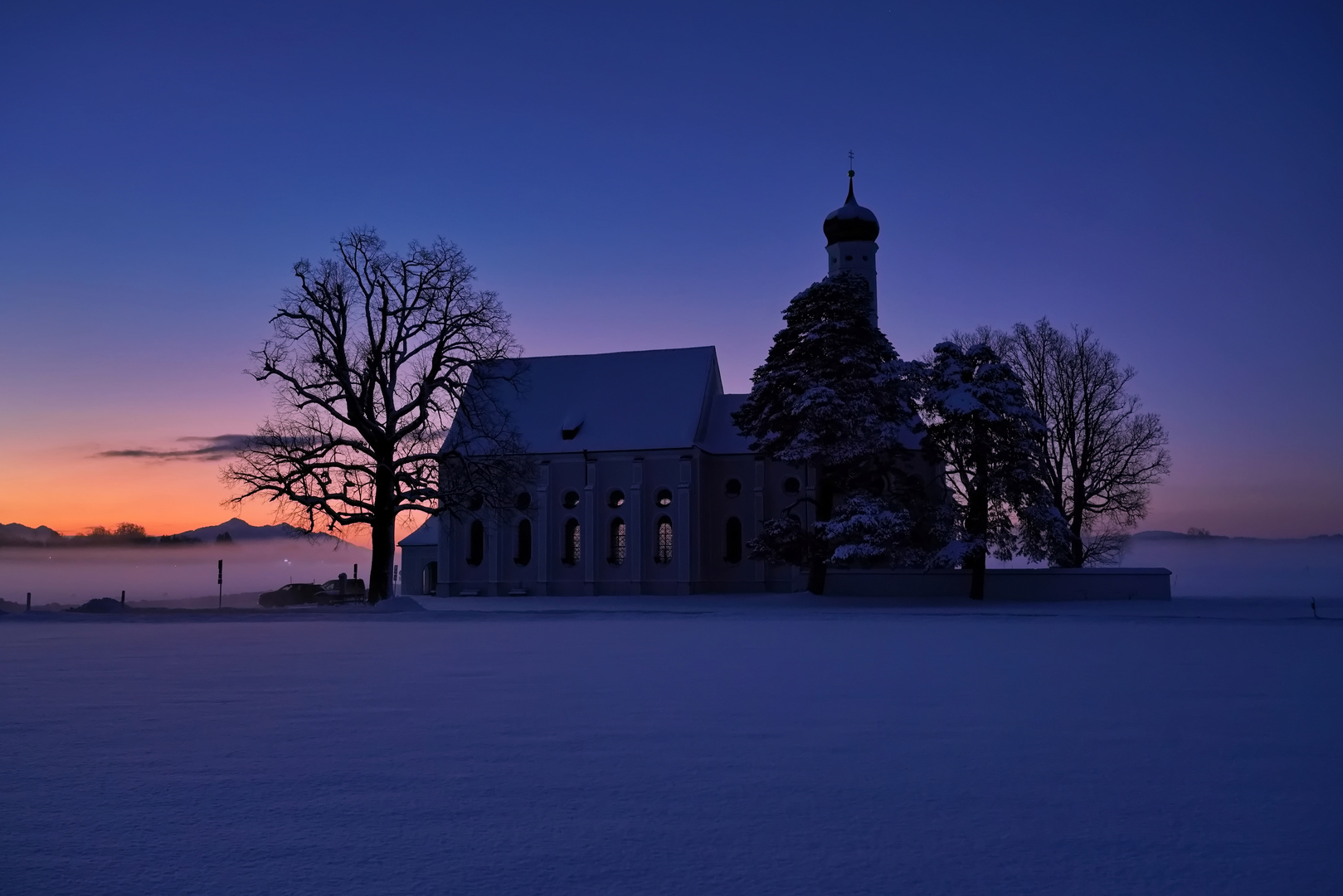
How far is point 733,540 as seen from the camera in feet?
187

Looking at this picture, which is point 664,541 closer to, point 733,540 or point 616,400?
point 733,540

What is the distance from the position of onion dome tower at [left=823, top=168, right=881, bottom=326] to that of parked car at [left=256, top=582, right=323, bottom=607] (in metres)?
35.8

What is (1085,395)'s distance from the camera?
5053 cm

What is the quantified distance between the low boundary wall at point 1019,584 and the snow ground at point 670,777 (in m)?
29.4

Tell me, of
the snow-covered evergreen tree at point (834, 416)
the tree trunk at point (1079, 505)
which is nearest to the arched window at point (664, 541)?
the snow-covered evergreen tree at point (834, 416)

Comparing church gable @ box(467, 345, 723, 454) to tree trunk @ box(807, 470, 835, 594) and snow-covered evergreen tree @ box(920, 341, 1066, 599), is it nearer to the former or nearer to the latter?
tree trunk @ box(807, 470, 835, 594)

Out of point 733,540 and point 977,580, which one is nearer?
point 977,580

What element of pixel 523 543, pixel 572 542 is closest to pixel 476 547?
pixel 523 543

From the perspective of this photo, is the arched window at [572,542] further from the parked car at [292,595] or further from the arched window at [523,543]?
the parked car at [292,595]

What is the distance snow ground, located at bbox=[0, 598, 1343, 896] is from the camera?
18.6ft

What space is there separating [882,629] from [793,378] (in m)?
20.1

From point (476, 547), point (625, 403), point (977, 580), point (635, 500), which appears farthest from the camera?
point (625, 403)

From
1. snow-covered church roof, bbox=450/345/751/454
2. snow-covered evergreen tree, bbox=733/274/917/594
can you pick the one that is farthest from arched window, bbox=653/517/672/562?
snow-covered evergreen tree, bbox=733/274/917/594

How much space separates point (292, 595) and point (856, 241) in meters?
38.6
